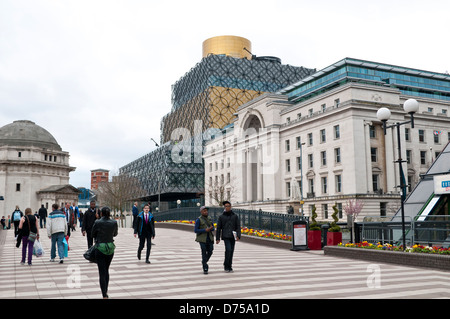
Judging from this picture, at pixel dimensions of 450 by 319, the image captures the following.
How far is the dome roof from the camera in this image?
282 feet

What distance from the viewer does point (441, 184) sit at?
66.2 feet

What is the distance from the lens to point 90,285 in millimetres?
10047

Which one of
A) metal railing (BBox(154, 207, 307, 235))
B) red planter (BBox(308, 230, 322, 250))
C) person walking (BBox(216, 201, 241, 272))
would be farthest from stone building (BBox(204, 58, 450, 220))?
person walking (BBox(216, 201, 241, 272))

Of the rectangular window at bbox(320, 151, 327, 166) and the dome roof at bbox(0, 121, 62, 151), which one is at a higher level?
the dome roof at bbox(0, 121, 62, 151)

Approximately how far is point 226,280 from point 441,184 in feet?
45.2

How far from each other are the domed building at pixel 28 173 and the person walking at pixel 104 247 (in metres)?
77.5

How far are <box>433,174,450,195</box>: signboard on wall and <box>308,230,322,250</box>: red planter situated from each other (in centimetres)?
581

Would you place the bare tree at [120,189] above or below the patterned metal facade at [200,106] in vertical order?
below

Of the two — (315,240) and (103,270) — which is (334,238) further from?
(103,270)

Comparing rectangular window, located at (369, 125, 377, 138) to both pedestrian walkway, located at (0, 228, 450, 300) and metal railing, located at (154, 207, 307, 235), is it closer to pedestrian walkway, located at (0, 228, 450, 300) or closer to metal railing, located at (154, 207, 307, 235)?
metal railing, located at (154, 207, 307, 235)

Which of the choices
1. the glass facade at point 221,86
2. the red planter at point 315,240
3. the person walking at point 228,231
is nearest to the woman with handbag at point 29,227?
the person walking at point 228,231

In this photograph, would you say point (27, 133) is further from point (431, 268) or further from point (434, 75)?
point (431, 268)

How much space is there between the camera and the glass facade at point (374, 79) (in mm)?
63438

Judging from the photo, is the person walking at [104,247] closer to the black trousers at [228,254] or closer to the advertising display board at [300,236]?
the black trousers at [228,254]
